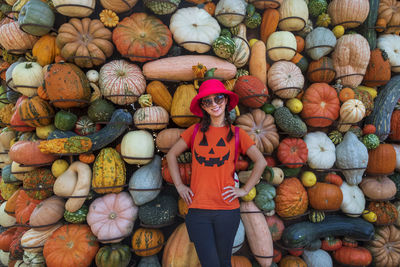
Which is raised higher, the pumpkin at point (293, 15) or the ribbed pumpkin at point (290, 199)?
the pumpkin at point (293, 15)

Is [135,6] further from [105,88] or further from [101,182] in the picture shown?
[101,182]

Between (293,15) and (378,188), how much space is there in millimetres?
2896

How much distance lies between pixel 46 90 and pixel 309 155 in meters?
3.61

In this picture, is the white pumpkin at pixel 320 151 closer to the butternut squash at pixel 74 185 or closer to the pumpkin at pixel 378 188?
the pumpkin at pixel 378 188

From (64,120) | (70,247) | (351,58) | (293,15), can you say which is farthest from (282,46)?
(70,247)

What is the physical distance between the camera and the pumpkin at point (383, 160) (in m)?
3.33

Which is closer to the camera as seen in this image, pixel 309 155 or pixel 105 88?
pixel 105 88

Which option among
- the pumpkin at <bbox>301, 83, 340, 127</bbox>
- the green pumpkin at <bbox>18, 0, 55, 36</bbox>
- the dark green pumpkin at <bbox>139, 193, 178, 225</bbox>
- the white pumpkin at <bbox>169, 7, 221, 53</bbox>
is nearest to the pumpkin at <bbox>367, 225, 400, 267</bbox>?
the pumpkin at <bbox>301, 83, 340, 127</bbox>

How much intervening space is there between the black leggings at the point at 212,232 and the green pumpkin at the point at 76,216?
1508 millimetres

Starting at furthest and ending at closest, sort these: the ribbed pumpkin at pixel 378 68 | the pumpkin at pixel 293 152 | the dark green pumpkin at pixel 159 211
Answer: the ribbed pumpkin at pixel 378 68 < the pumpkin at pixel 293 152 < the dark green pumpkin at pixel 159 211

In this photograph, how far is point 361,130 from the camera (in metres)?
3.45

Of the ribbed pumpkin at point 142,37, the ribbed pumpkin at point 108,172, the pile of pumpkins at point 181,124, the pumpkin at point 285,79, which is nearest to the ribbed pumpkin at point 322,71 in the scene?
the pile of pumpkins at point 181,124

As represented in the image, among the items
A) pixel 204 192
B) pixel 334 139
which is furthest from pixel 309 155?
pixel 204 192

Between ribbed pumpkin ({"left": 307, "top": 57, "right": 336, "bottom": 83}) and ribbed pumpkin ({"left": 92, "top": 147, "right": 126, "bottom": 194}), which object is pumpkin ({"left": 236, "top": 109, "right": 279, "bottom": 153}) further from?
ribbed pumpkin ({"left": 92, "top": 147, "right": 126, "bottom": 194})
